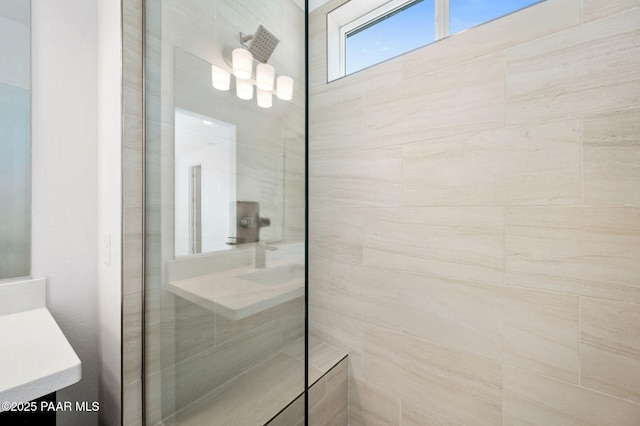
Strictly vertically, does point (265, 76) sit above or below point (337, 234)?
above

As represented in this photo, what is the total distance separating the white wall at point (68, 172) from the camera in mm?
965

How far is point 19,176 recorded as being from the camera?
3.02 ft

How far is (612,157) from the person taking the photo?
33.8 inches

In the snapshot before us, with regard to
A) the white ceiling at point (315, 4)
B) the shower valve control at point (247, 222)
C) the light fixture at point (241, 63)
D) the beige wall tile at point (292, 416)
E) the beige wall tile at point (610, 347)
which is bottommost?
the beige wall tile at point (292, 416)

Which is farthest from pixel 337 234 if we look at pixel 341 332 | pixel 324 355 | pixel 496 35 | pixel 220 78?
pixel 496 35

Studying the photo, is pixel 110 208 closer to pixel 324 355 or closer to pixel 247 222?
pixel 247 222

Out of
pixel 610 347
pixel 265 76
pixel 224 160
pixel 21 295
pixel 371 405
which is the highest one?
pixel 265 76

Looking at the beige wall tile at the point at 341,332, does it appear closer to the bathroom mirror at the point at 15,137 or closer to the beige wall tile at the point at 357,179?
the beige wall tile at the point at 357,179

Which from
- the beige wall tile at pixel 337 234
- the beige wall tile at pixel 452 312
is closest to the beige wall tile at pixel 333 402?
the beige wall tile at pixel 452 312

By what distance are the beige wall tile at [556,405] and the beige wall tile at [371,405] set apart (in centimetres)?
46

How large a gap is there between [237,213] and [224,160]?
5.9 inches

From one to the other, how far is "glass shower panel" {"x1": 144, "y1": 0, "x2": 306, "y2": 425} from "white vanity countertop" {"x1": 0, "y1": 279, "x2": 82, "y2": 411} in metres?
0.26

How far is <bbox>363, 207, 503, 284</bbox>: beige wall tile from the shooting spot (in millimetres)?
1054

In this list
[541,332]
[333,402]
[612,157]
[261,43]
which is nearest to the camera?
[261,43]
